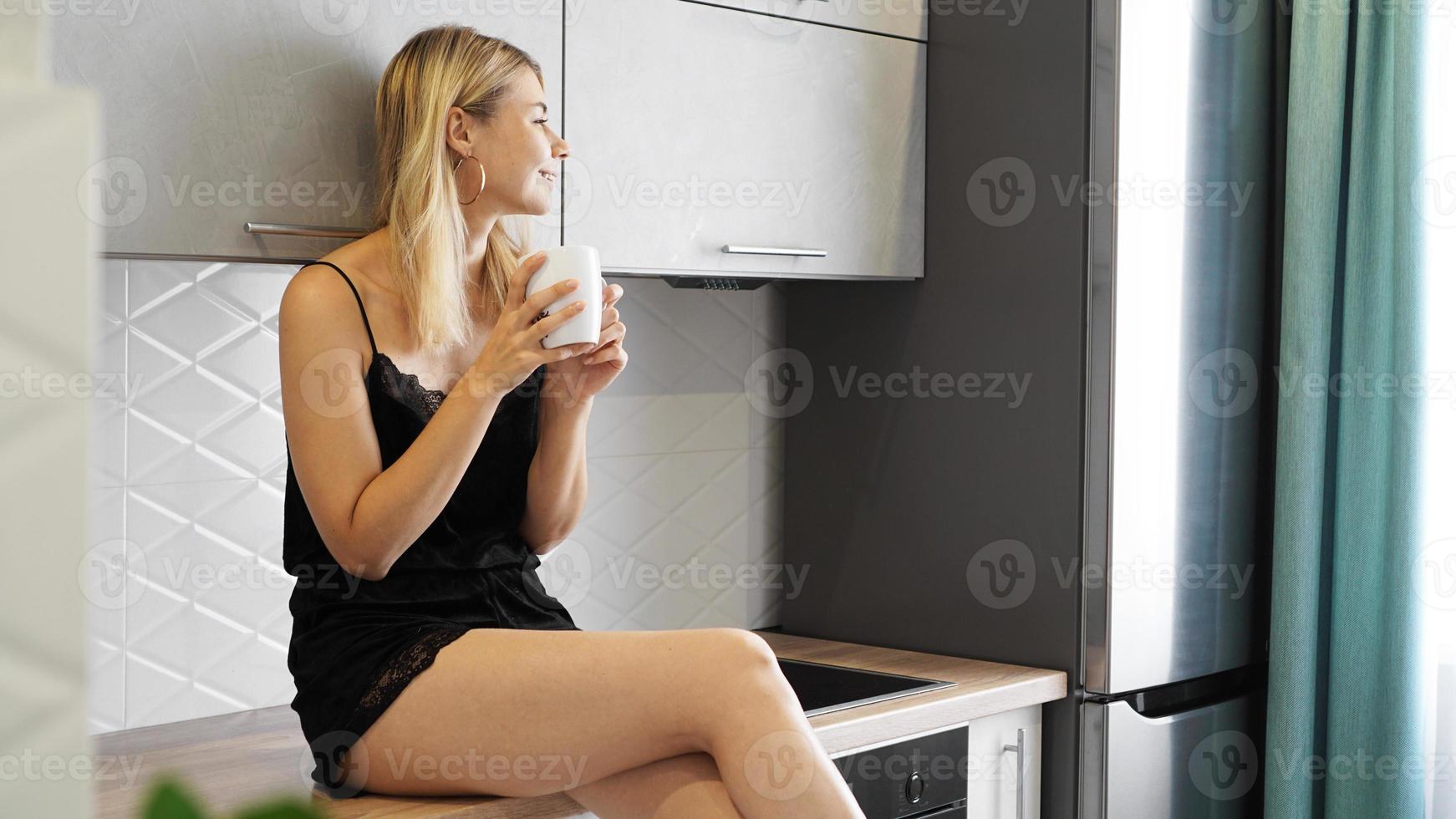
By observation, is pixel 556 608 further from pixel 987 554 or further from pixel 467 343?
pixel 987 554

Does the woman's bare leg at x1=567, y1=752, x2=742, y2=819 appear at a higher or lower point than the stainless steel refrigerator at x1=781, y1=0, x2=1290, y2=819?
lower

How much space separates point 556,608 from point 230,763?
408mm

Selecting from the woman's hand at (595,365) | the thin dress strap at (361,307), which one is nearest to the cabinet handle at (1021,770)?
the woman's hand at (595,365)

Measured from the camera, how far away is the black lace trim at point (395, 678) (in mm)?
1420

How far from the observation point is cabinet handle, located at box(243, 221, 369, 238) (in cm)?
153

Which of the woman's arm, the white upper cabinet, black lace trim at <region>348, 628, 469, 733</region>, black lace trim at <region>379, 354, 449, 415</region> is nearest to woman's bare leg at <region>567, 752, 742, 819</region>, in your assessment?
black lace trim at <region>348, 628, 469, 733</region>

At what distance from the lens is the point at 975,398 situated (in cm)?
220

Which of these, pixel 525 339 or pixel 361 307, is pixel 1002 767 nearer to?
pixel 525 339

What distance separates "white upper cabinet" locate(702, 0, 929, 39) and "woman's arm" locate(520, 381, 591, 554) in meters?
0.66

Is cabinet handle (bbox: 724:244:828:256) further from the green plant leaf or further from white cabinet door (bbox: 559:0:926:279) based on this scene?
the green plant leaf

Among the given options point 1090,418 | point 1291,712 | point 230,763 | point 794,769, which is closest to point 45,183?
point 794,769

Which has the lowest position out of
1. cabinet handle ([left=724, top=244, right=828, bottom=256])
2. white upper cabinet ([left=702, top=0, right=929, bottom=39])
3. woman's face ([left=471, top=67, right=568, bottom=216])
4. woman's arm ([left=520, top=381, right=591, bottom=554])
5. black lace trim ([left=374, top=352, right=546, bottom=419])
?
woman's arm ([left=520, top=381, right=591, bottom=554])

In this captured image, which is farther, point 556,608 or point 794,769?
point 556,608

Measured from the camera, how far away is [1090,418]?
2.08 m
